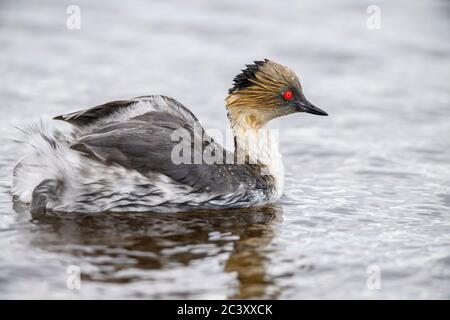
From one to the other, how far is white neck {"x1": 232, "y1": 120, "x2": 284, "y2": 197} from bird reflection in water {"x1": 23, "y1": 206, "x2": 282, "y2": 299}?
456 mm

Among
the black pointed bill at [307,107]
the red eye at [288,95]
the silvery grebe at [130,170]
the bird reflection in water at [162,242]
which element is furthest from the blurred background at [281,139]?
the red eye at [288,95]

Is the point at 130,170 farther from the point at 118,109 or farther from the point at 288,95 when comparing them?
the point at 288,95

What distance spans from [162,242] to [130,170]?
0.72 m

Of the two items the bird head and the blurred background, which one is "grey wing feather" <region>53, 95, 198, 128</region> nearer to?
the bird head

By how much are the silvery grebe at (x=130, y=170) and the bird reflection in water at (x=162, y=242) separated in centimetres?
13

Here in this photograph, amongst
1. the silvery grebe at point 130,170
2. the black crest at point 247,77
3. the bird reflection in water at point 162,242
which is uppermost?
the black crest at point 247,77

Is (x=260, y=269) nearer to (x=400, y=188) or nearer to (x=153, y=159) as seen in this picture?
Answer: (x=153, y=159)

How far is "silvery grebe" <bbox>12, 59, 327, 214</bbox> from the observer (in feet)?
21.7

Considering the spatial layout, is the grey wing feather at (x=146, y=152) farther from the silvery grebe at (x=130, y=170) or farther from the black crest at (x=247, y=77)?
the black crest at (x=247, y=77)

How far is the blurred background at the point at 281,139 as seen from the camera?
5727 millimetres

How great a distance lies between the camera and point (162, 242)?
20.5 ft

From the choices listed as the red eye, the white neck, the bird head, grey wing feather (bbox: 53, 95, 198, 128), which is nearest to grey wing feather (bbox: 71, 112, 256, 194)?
grey wing feather (bbox: 53, 95, 198, 128)

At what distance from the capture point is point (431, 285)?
574 cm

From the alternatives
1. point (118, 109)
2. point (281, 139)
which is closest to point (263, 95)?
point (118, 109)
